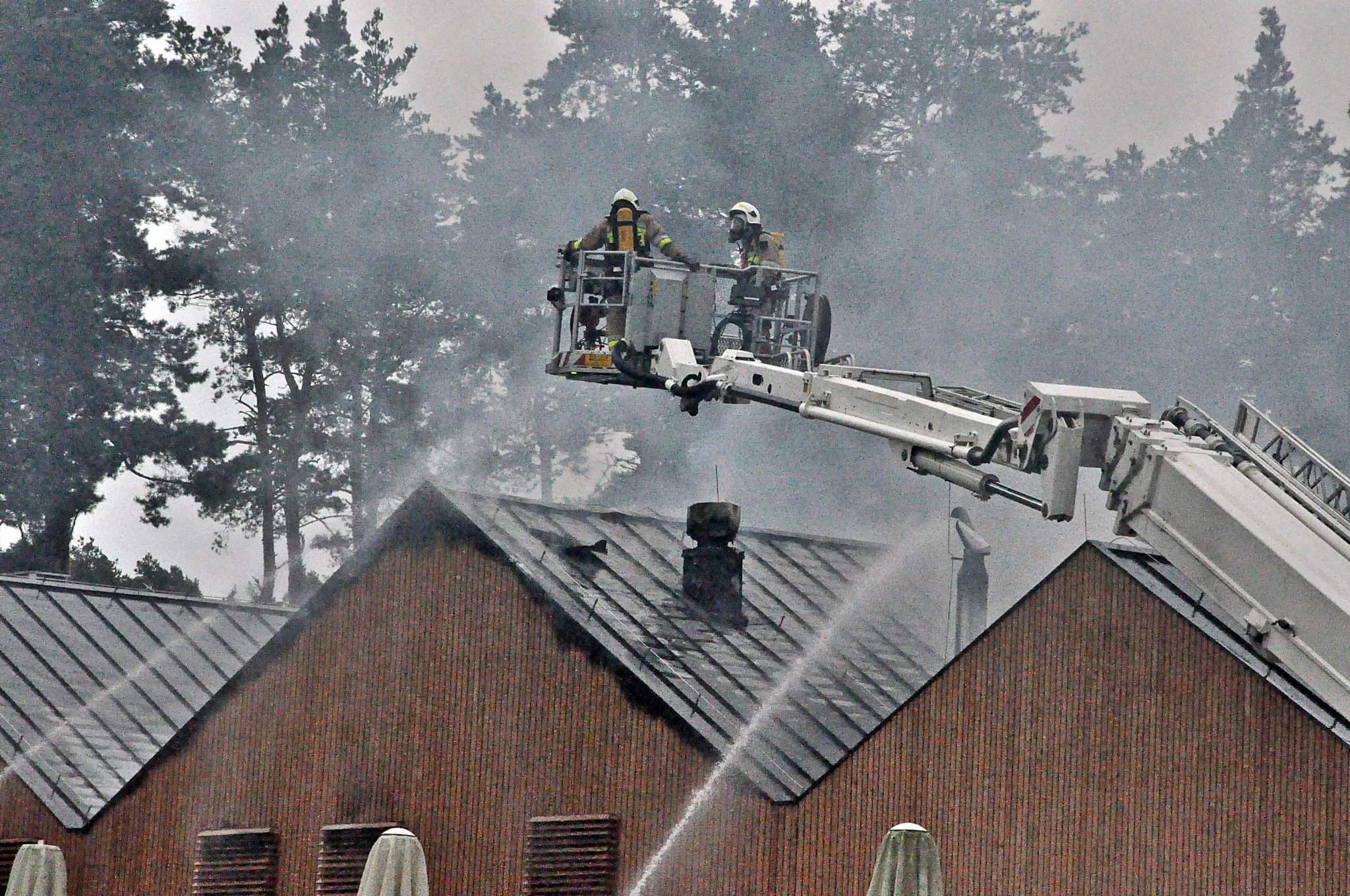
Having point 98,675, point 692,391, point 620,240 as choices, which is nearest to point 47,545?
point 98,675

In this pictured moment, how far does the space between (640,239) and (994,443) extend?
6.73 meters

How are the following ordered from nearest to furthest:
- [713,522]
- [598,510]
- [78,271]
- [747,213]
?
[747,213] < [713,522] < [598,510] < [78,271]

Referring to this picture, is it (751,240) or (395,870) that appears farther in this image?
(751,240)

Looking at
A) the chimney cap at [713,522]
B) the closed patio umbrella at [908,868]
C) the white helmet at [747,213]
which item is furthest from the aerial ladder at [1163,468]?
the chimney cap at [713,522]

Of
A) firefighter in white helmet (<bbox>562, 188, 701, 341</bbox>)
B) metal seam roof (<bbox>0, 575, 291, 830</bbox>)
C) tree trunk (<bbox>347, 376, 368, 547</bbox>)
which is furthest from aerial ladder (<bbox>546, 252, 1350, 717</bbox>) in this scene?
tree trunk (<bbox>347, 376, 368, 547</bbox>)

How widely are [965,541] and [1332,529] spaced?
12.2 m

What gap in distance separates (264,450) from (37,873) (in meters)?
27.5

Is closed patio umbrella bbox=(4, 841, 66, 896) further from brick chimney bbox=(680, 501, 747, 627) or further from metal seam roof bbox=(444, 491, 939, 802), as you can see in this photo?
brick chimney bbox=(680, 501, 747, 627)

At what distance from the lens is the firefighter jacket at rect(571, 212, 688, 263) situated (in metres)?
20.8

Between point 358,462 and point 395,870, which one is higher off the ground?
point 358,462

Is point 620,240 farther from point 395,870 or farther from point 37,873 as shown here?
point 37,873

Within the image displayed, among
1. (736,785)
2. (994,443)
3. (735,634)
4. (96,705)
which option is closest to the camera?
(994,443)

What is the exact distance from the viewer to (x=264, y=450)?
159 ft

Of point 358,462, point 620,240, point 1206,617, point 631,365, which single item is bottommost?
point 1206,617
